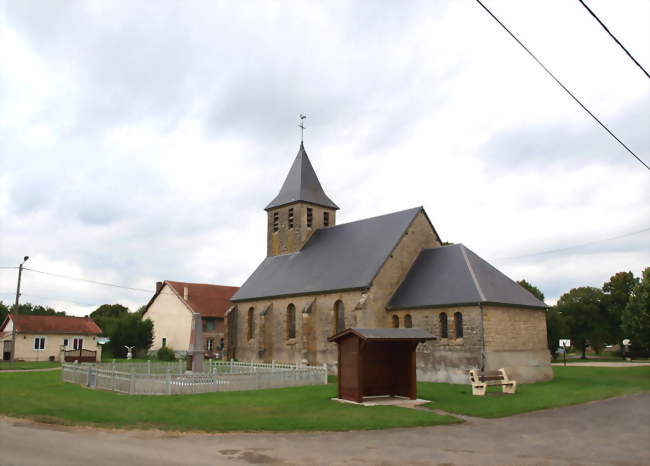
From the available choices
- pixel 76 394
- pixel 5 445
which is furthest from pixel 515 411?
pixel 76 394

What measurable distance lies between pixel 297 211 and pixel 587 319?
1878 inches

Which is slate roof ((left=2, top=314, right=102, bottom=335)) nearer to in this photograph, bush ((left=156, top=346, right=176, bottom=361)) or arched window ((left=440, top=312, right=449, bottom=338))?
bush ((left=156, top=346, right=176, bottom=361))

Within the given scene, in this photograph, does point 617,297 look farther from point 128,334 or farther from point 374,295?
point 128,334

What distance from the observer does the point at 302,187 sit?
4522 cm

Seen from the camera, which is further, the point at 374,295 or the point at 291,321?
the point at 291,321

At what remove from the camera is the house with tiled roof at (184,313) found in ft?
174

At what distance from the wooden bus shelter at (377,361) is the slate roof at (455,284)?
8179 millimetres

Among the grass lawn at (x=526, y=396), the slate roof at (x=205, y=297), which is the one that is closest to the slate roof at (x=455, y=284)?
the grass lawn at (x=526, y=396)

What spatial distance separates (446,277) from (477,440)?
1861 centimetres

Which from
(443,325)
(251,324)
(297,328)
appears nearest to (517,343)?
(443,325)

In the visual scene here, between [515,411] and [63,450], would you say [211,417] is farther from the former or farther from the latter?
[515,411]

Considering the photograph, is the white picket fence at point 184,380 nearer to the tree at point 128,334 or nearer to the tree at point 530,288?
the tree at point 128,334

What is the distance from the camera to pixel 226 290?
198 feet

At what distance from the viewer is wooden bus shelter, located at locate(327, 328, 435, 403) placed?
19.6 metres
